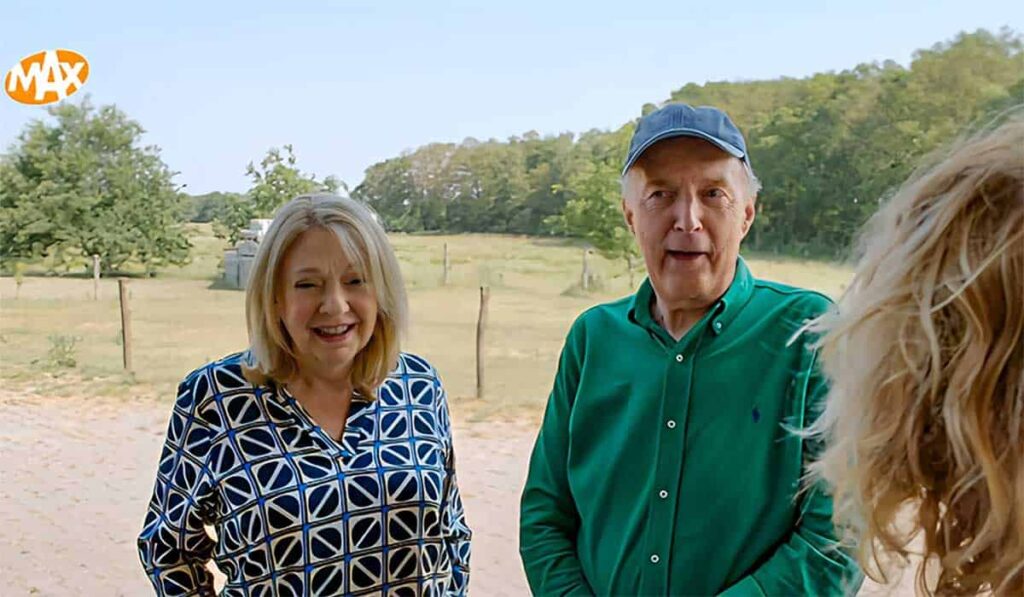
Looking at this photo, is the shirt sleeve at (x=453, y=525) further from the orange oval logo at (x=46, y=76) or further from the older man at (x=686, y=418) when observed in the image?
the orange oval logo at (x=46, y=76)

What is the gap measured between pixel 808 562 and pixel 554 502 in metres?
0.28

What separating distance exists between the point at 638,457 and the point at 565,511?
129 millimetres

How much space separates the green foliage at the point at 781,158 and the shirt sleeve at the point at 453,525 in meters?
0.55

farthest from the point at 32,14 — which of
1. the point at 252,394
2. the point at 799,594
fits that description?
the point at 799,594

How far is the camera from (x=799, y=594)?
83 centimetres

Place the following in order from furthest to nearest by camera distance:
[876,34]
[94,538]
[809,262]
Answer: [94,538] < [876,34] < [809,262]

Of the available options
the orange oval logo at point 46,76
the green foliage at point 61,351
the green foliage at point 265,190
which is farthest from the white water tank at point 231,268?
the green foliage at point 61,351

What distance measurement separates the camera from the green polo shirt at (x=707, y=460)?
0.86 m

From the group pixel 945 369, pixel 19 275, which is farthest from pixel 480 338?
pixel 945 369

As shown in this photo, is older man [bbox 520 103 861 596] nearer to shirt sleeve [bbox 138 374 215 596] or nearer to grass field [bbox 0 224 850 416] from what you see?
shirt sleeve [bbox 138 374 215 596]

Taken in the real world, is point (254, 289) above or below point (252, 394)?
above

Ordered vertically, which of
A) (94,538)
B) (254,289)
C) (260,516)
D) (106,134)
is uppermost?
(106,134)

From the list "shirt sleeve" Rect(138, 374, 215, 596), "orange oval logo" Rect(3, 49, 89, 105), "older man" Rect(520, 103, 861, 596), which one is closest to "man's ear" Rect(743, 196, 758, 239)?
"older man" Rect(520, 103, 861, 596)

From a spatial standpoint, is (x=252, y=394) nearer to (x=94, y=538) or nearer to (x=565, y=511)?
(x=565, y=511)
